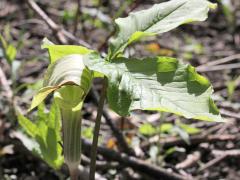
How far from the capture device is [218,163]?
86.7 inches

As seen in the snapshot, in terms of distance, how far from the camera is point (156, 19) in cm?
124

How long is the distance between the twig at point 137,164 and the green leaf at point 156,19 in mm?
820

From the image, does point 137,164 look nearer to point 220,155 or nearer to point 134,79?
point 220,155

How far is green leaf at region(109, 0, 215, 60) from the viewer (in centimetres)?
118

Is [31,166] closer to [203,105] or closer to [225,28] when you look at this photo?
[203,105]

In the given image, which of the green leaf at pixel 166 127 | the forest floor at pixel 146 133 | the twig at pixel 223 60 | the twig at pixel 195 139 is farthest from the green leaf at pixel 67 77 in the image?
the twig at pixel 223 60

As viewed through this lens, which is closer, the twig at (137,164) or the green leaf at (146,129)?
the twig at (137,164)

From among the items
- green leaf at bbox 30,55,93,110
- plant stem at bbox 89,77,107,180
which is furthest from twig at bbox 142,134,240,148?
green leaf at bbox 30,55,93,110

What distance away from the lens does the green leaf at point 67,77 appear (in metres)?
1.10

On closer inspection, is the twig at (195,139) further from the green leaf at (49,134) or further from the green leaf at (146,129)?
the green leaf at (49,134)

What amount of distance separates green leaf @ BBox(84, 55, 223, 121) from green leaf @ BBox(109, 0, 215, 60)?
62 millimetres

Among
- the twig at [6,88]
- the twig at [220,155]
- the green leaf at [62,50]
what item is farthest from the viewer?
the twig at [6,88]

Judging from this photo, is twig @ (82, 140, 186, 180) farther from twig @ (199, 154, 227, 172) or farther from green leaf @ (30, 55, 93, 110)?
green leaf @ (30, 55, 93, 110)

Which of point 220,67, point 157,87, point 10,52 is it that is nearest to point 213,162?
point 220,67
